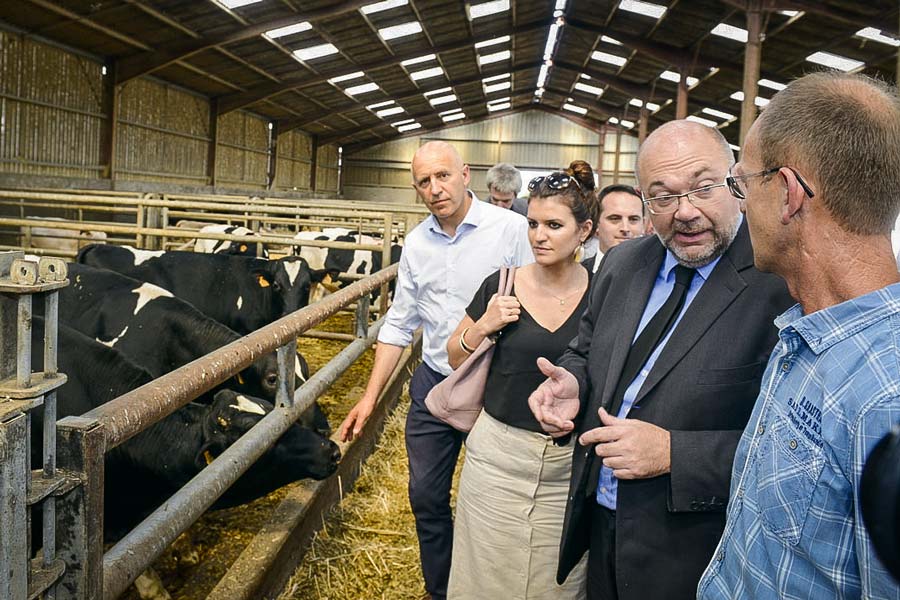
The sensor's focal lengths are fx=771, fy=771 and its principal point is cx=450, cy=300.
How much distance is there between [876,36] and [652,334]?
49.5ft

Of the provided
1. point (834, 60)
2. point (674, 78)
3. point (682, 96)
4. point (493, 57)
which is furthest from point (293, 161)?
point (834, 60)

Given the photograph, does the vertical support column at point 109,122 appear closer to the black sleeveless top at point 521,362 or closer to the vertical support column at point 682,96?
the vertical support column at point 682,96

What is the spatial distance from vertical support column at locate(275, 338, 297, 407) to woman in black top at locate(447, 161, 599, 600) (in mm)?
731

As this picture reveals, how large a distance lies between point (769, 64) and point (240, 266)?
49.1ft

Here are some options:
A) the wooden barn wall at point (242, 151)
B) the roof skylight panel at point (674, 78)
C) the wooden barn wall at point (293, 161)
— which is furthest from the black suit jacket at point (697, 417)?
the wooden barn wall at point (293, 161)

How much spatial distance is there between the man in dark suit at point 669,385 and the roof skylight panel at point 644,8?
15.6m

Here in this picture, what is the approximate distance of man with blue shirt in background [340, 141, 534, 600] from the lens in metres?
2.95

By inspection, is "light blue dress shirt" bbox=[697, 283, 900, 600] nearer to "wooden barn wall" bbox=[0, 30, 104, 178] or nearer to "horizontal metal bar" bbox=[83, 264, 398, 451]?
"horizontal metal bar" bbox=[83, 264, 398, 451]

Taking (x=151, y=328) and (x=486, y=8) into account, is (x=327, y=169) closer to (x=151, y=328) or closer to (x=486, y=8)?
(x=486, y=8)

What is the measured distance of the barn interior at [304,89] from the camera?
802 centimetres

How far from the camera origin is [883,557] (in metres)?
0.51

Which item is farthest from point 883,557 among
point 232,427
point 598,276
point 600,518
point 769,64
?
point 769,64

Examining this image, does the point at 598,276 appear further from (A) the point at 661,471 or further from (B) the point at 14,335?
(B) the point at 14,335

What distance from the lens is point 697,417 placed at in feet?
5.34
